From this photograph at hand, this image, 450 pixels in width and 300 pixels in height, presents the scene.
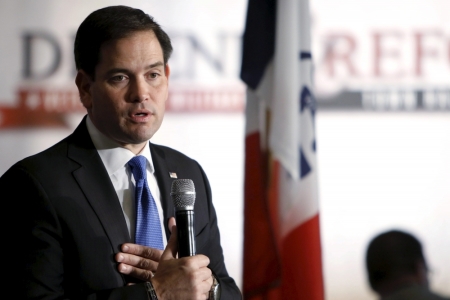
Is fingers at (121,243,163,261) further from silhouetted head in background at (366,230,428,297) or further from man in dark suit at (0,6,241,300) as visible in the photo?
silhouetted head in background at (366,230,428,297)

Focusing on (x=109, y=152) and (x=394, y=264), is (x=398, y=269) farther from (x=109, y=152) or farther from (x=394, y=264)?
(x=109, y=152)

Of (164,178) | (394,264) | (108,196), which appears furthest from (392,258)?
(108,196)

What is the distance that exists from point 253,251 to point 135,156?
1.68 m

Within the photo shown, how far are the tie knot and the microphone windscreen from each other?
6.6 inches

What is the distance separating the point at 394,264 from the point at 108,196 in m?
1.63

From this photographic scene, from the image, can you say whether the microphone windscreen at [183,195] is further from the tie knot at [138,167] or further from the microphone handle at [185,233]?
the tie knot at [138,167]

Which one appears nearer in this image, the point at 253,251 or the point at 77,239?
the point at 77,239

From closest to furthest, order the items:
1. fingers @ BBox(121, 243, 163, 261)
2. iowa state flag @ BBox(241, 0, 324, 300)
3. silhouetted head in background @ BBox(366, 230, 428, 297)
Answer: fingers @ BBox(121, 243, 163, 261)
silhouetted head in background @ BBox(366, 230, 428, 297)
iowa state flag @ BBox(241, 0, 324, 300)

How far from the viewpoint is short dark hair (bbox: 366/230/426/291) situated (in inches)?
112

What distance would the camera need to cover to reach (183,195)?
1.71m

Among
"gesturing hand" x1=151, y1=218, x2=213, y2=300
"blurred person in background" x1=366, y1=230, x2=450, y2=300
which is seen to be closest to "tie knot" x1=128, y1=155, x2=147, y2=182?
"gesturing hand" x1=151, y1=218, x2=213, y2=300

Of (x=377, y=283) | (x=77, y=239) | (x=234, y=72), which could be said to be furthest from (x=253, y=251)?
(x=77, y=239)

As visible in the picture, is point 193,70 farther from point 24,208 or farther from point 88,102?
point 24,208

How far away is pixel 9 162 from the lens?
4.37 meters
